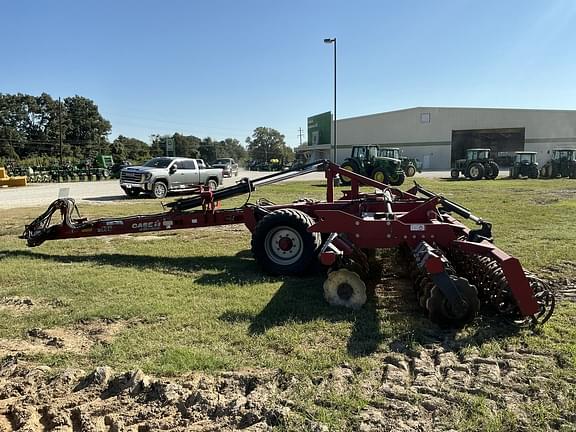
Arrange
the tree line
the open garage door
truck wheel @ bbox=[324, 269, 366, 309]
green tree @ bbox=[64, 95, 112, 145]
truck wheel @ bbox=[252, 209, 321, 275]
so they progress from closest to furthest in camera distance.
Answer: truck wheel @ bbox=[324, 269, 366, 309]
truck wheel @ bbox=[252, 209, 321, 275]
the open garage door
the tree line
green tree @ bbox=[64, 95, 112, 145]

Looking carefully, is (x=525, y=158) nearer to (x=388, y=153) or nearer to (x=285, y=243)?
(x=388, y=153)

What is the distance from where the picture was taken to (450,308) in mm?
4230

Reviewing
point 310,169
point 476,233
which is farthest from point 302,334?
point 310,169

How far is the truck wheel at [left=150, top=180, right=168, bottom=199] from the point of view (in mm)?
19328

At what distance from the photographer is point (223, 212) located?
24.2ft

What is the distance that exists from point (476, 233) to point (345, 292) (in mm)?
1569

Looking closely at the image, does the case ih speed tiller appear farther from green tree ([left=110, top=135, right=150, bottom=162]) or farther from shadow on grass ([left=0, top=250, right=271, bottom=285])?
green tree ([left=110, top=135, right=150, bottom=162])

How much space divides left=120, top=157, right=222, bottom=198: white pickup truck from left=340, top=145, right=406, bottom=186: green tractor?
790 cm

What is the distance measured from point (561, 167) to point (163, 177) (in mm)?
25556

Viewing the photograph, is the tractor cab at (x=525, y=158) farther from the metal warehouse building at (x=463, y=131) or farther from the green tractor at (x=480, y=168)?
the metal warehouse building at (x=463, y=131)

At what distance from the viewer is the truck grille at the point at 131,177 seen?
19.2m

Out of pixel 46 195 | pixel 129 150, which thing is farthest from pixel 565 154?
pixel 129 150

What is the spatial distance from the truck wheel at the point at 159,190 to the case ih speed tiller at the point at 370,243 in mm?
11667

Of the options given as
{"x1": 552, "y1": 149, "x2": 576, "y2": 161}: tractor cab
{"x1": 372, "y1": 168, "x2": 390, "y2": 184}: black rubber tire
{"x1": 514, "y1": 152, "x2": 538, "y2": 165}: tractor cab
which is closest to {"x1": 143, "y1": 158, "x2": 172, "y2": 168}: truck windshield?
{"x1": 372, "y1": 168, "x2": 390, "y2": 184}: black rubber tire
